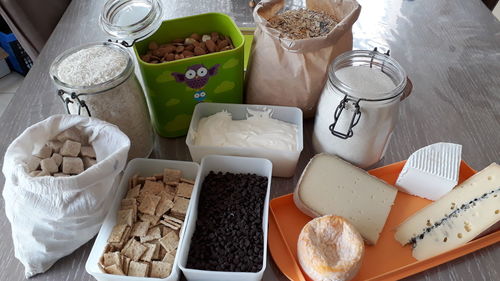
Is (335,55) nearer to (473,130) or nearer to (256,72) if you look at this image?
(256,72)

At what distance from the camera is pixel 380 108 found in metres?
0.67

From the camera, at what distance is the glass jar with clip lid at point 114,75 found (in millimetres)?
653

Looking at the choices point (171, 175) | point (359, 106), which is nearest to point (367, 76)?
point (359, 106)

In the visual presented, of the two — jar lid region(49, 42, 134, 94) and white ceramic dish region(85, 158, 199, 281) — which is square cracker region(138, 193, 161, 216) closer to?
white ceramic dish region(85, 158, 199, 281)

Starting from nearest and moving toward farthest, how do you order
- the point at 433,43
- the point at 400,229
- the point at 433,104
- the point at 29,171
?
1. the point at 29,171
2. the point at 400,229
3. the point at 433,104
4. the point at 433,43

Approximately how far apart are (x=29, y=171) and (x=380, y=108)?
1.94 feet

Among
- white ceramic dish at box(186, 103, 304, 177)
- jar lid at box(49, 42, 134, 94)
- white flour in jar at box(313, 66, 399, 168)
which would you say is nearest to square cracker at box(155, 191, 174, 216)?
white ceramic dish at box(186, 103, 304, 177)

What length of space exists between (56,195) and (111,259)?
0.13 meters

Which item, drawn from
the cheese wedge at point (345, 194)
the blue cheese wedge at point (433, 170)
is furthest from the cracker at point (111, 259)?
the blue cheese wedge at point (433, 170)

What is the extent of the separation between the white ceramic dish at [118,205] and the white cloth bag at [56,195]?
18 mm

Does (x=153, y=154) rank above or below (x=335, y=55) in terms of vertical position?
below

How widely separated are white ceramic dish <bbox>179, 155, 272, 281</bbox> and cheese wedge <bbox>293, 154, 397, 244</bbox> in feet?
0.27

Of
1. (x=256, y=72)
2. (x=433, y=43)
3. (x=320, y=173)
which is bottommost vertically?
(x=433, y=43)

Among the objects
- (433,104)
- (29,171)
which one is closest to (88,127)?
(29,171)
